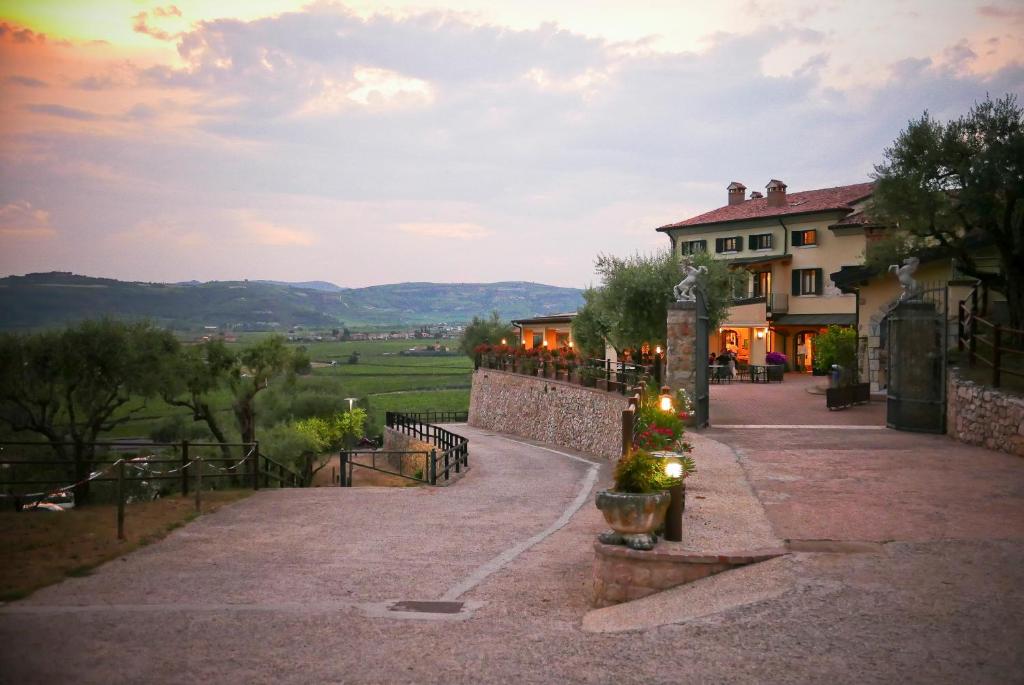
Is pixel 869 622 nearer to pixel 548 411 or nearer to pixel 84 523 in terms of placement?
pixel 84 523

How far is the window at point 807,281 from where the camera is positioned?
40.9 m

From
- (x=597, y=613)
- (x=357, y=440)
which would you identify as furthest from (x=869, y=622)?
(x=357, y=440)

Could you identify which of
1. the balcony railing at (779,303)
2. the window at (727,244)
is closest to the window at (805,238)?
the balcony railing at (779,303)

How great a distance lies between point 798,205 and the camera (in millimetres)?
43375

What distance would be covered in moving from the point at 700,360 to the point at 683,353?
41 cm

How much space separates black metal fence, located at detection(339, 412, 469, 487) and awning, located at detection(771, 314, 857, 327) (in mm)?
18260

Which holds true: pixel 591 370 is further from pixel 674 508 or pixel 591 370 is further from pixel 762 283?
pixel 762 283

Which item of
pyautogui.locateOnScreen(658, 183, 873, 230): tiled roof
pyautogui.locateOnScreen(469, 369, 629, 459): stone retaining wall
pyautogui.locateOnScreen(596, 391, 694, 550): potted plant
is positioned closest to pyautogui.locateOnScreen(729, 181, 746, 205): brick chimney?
pyautogui.locateOnScreen(658, 183, 873, 230): tiled roof

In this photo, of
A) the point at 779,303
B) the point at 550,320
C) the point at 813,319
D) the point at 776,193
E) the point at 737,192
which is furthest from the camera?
the point at 550,320

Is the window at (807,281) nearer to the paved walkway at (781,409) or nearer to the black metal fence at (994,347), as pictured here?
the paved walkway at (781,409)

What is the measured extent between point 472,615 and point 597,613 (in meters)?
1.08

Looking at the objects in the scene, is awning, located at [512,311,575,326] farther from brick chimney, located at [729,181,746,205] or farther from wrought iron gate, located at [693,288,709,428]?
wrought iron gate, located at [693,288,709,428]

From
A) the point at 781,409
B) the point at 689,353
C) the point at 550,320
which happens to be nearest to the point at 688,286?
the point at 689,353

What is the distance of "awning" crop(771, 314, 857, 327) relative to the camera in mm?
39156
